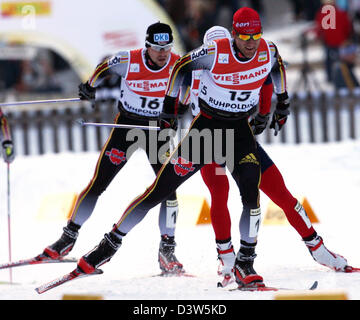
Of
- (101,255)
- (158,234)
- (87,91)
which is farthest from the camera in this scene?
(158,234)

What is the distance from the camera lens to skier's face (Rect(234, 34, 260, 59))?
673cm

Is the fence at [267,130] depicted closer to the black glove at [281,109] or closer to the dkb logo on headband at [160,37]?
the black glove at [281,109]

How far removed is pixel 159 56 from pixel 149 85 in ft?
0.95

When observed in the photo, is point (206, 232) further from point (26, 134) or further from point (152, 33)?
point (26, 134)

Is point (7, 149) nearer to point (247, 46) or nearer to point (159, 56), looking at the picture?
point (159, 56)

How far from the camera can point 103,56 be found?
16.2 m

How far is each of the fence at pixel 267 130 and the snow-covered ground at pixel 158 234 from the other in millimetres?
2095

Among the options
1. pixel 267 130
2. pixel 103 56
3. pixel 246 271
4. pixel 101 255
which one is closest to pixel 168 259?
pixel 101 255

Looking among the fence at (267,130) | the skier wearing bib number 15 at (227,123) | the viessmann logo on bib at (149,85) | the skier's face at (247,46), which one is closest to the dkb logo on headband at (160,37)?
the viessmann logo on bib at (149,85)

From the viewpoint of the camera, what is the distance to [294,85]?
59.9 feet

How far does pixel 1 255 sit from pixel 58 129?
20.5ft

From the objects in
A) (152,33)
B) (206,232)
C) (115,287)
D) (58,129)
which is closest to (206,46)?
(152,33)

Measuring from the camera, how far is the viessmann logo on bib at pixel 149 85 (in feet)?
25.2

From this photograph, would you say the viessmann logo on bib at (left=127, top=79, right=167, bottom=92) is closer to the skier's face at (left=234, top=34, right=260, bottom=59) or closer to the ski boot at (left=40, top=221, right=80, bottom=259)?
the skier's face at (left=234, top=34, right=260, bottom=59)
